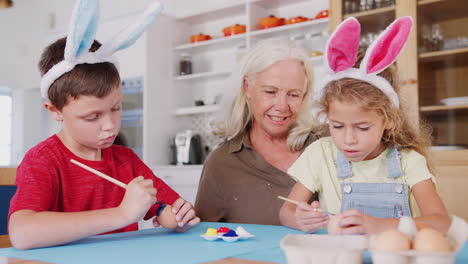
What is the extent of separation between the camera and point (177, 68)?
16.4 feet

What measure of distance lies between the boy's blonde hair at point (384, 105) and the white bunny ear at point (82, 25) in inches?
25.3

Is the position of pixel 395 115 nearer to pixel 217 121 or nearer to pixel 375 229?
pixel 375 229

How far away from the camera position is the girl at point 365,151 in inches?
49.5

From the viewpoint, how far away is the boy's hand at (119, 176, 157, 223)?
1.15m

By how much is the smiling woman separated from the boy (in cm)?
47

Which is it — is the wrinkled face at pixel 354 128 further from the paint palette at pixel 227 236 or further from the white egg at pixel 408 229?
the white egg at pixel 408 229

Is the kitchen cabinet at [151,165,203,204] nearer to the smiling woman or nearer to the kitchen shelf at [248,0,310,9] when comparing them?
the kitchen shelf at [248,0,310,9]

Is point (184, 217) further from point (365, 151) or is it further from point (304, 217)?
point (365, 151)

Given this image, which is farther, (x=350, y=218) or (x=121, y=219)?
(x=121, y=219)

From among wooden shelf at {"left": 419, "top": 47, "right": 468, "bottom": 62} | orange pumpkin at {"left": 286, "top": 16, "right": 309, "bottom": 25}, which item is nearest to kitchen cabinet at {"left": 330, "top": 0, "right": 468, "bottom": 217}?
wooden shelf at {"left": 419, "top": 47, "right": 468, "bottom": 62}

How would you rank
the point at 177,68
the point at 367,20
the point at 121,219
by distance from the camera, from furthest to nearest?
the point at 177,68
the point at 367,20
the point at 121,219

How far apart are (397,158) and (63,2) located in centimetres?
528

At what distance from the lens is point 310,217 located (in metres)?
1.23

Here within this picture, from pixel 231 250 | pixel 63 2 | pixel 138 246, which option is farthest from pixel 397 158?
pixel 63 2
